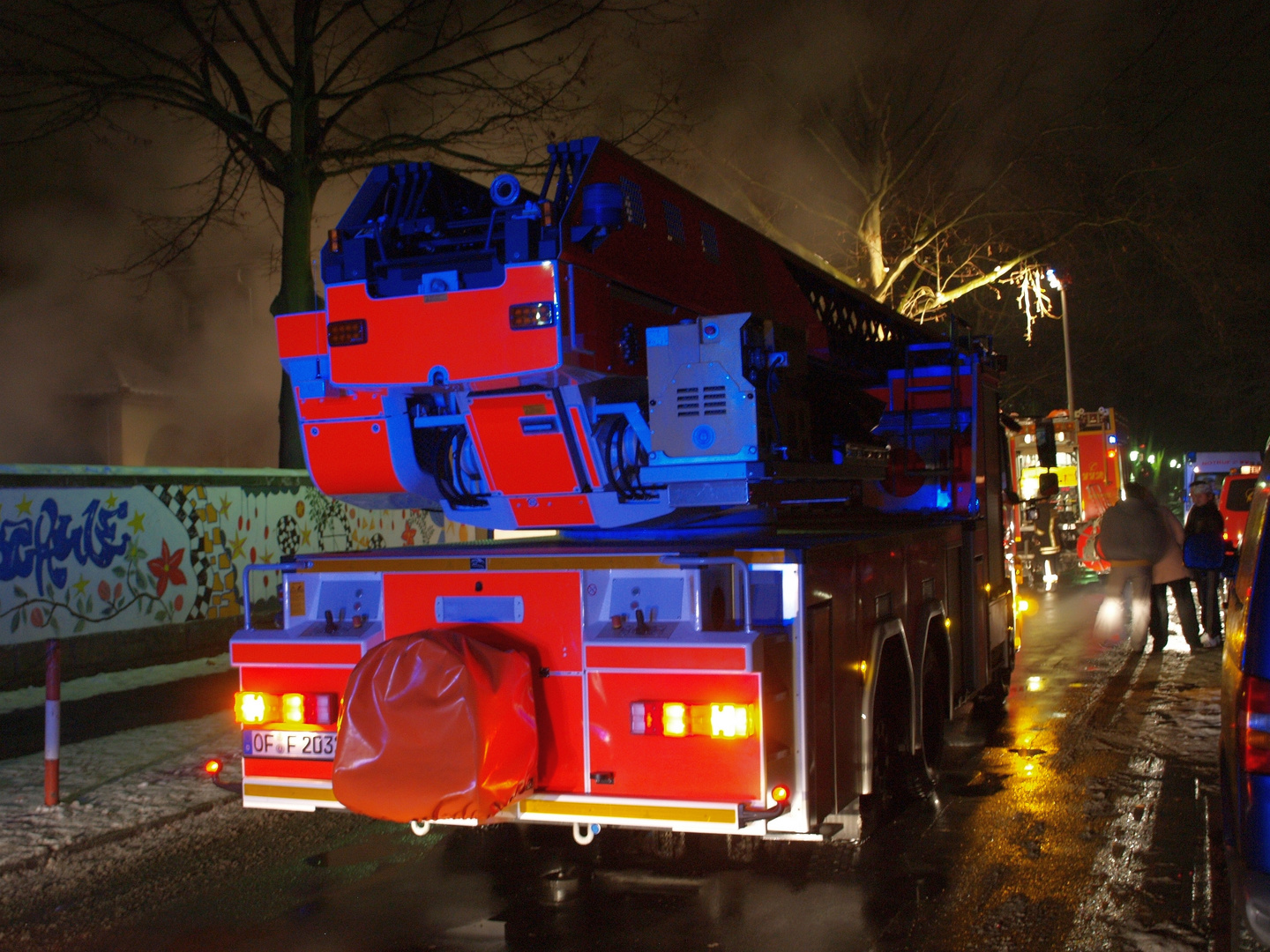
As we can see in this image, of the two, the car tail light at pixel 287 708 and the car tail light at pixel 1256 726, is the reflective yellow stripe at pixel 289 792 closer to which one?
the car tail light at pixel 287 708

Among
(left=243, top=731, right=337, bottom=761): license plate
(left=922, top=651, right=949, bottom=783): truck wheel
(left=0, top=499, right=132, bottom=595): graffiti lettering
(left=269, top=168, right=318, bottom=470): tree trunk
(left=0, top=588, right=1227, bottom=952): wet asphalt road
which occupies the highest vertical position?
(left=269, top=168, right=318, bottom=470): tree trunk

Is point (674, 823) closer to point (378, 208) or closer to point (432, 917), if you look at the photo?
point (432, 917)

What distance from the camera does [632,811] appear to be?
180 inches

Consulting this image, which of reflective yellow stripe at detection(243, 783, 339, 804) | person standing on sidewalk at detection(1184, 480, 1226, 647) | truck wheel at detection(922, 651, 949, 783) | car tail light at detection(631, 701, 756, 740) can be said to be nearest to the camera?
car tail light at detection(631, 701, 756, 740)

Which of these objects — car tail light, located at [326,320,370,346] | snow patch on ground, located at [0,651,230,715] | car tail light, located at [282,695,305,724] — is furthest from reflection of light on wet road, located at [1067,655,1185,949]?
snow patch on ground, located at [0,651,230,715]

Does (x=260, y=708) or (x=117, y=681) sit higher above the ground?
(x=260, y=708)

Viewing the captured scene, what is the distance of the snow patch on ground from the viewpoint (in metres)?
10.0

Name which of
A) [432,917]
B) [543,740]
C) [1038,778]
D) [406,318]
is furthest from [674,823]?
[1038,778]

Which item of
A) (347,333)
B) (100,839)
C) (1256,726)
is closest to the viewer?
(1256,726)

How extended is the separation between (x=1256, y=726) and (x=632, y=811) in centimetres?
227

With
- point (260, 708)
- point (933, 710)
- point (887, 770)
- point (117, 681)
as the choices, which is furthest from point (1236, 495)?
point (117, 681)

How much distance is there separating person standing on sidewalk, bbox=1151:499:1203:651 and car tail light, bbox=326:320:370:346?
9281 millimetres

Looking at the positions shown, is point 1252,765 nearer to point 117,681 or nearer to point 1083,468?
point 117,681

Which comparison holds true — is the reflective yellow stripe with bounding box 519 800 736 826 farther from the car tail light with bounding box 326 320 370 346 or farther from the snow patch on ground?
the snow patch on ground
